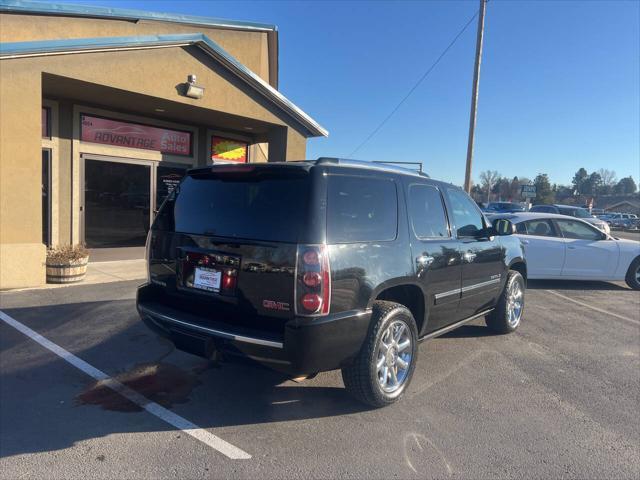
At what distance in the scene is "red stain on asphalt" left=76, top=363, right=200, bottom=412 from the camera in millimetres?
3826

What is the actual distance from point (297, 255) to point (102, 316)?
4.03 meters

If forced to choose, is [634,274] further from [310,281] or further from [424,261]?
[310,281]

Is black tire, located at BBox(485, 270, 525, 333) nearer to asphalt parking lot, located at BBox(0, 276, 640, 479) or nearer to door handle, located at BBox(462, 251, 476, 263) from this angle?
asphalt parking lot, located at BBox(0, 276, 640, 479)

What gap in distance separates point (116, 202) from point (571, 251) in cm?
1002

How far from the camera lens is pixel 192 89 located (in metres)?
9.41

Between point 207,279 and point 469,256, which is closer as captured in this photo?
point 207,279

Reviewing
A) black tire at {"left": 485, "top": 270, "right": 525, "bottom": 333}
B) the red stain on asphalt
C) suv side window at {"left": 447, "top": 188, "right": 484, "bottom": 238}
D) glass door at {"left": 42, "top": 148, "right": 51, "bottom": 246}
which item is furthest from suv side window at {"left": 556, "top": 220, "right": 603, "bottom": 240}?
glass door at {"left": 42, "top": 148, "right": 51, "bottom": 246}

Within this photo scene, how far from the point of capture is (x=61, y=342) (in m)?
5.14

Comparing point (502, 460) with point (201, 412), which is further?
point (201, 412)

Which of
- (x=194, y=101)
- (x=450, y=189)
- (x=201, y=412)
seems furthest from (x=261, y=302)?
(x=194, y=101)

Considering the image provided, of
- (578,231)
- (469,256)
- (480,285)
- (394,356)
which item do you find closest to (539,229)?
(578,231)

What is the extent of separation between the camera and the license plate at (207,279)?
354cm

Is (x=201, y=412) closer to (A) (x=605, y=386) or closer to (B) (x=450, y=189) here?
(B) (x=450, y=189)

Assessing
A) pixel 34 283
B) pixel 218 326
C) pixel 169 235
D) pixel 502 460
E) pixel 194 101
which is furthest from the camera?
pixel 194 101
